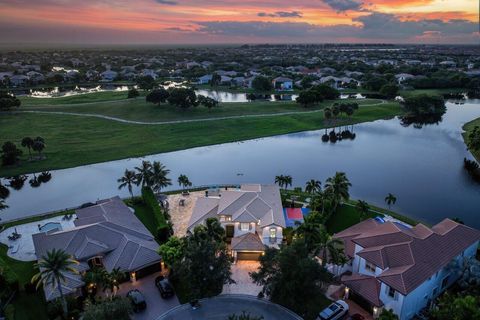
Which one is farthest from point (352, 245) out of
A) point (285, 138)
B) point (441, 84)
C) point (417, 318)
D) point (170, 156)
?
point (441, 84)

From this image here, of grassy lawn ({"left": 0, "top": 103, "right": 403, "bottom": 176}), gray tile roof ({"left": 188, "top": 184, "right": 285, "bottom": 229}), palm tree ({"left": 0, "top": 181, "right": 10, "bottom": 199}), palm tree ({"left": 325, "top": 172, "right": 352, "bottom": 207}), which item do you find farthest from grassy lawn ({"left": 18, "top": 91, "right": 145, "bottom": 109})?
palm tree ({"left": 325, "top": 172, "right": 352, "bottom": 207})

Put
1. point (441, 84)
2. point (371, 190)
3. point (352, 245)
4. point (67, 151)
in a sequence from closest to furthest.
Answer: point (352, 245) → point (371, 190) → point (67, 151) → point (441, 84)

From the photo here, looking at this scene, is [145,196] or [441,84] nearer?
[145,196]

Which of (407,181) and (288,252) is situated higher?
(288,252)

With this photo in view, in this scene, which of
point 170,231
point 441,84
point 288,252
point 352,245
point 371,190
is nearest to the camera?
point 288,252

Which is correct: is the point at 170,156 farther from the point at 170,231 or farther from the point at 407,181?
the point at 407,181

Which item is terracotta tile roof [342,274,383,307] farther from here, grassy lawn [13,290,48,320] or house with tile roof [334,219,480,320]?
grassy lawn [13,290,48,320]

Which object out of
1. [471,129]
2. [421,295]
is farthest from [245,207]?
[471,129]

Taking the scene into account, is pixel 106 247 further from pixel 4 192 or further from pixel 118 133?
pixel 118 133
